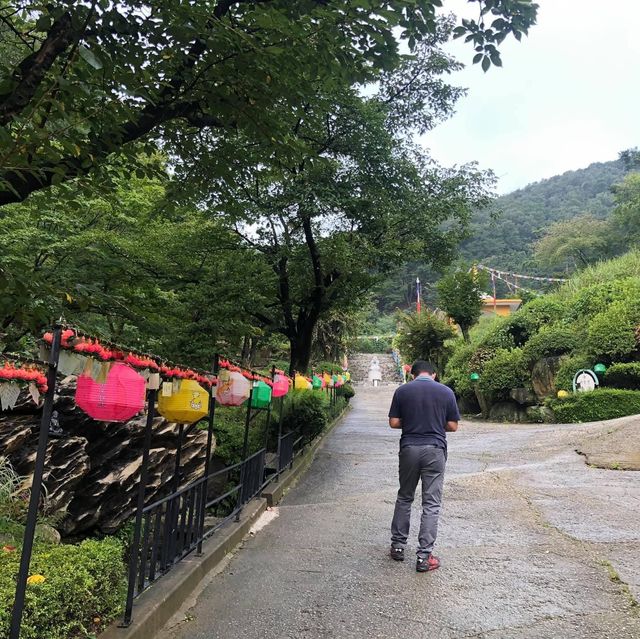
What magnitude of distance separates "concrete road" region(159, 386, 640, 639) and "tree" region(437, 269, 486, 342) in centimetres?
1937

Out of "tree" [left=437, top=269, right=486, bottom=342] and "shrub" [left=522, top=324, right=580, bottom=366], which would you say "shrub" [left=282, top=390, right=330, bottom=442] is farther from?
"tree" [left=437, top=269, right=486, bottom=342]

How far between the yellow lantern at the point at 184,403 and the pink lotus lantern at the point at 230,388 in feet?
2.91

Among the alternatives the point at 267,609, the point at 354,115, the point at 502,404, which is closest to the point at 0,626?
the point at 267,609

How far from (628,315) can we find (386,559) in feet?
50.2

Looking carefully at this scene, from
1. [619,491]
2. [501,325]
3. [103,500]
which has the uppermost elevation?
[501,325]

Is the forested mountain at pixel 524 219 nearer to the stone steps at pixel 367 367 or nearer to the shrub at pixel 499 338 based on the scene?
the stone steps at pixel 367 367

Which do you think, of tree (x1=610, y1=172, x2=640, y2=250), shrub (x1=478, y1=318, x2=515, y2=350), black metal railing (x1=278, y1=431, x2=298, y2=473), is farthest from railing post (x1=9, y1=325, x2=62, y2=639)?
tree (x1=610, y1=172, x2=640, y2=250)

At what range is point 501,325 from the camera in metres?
22.7

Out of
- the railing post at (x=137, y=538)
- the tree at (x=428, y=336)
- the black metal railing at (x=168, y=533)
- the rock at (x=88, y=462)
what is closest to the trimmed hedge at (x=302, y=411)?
the rock at (x=88, y=462)

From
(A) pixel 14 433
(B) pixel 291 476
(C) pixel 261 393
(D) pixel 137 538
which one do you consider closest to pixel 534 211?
(B) pixel 291 476

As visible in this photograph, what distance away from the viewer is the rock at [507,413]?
1942 cm

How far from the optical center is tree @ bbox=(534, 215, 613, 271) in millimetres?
36156

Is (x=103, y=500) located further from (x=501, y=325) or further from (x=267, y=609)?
(x=501, y=325)

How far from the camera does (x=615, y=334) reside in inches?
660
